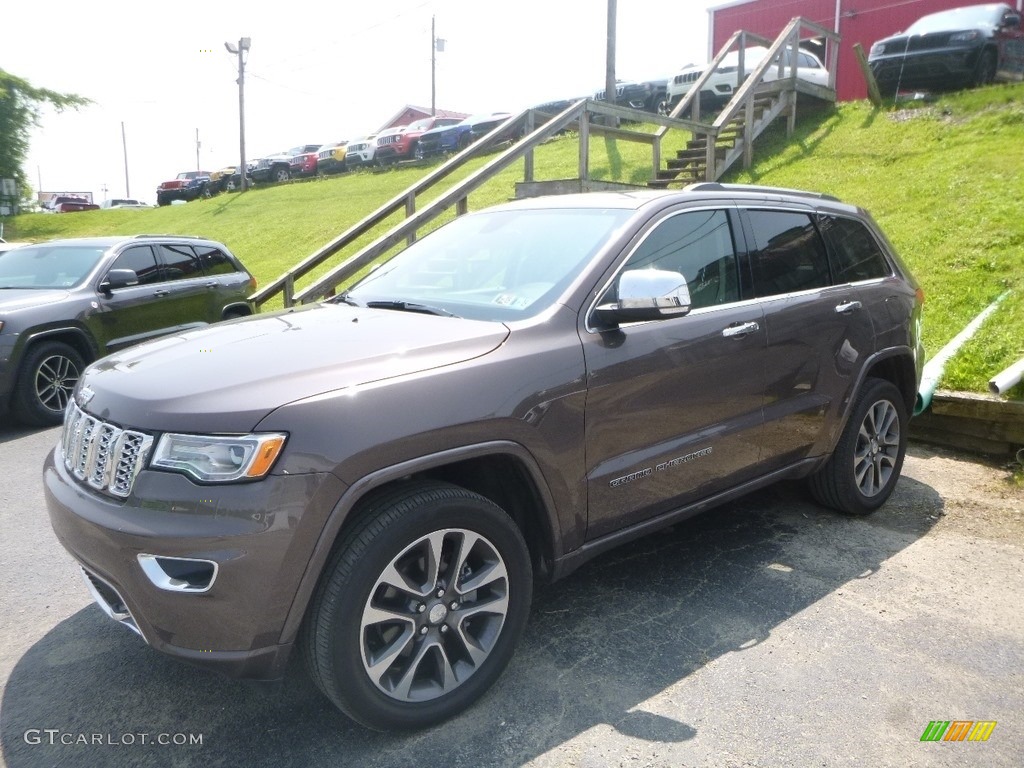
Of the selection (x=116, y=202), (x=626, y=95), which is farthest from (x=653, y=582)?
(x=116, y=202)

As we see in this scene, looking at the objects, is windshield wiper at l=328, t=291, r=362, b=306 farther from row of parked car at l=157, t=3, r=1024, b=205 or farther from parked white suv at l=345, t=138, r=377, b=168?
parked white suv at l=345, t=138, r=377, b=168

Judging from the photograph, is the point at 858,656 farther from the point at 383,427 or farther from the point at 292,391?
the point at 292,391

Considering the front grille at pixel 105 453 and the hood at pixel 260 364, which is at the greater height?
the hood at pixel 260 364

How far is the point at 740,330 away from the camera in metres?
3.67

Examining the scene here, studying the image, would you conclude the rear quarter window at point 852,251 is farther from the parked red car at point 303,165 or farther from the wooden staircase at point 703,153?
the parked red car at point 303,165

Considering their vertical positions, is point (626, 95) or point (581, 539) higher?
point (626, 95)

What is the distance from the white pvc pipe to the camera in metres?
5.24

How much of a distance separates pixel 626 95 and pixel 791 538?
20450 millimetres

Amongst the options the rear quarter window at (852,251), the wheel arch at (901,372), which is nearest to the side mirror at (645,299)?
the rear quarter window at (852,251)

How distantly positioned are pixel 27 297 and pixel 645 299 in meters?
6.30

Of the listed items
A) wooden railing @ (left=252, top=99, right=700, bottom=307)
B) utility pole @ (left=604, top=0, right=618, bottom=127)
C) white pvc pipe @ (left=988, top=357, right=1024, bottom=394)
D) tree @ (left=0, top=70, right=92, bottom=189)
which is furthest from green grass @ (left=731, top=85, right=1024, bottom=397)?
tree @ (left=0, top=70, right=92, bottom=189)

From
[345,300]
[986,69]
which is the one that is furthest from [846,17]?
[345,300]

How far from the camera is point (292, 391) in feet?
8.10

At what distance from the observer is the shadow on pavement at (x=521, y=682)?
2.65 meters
